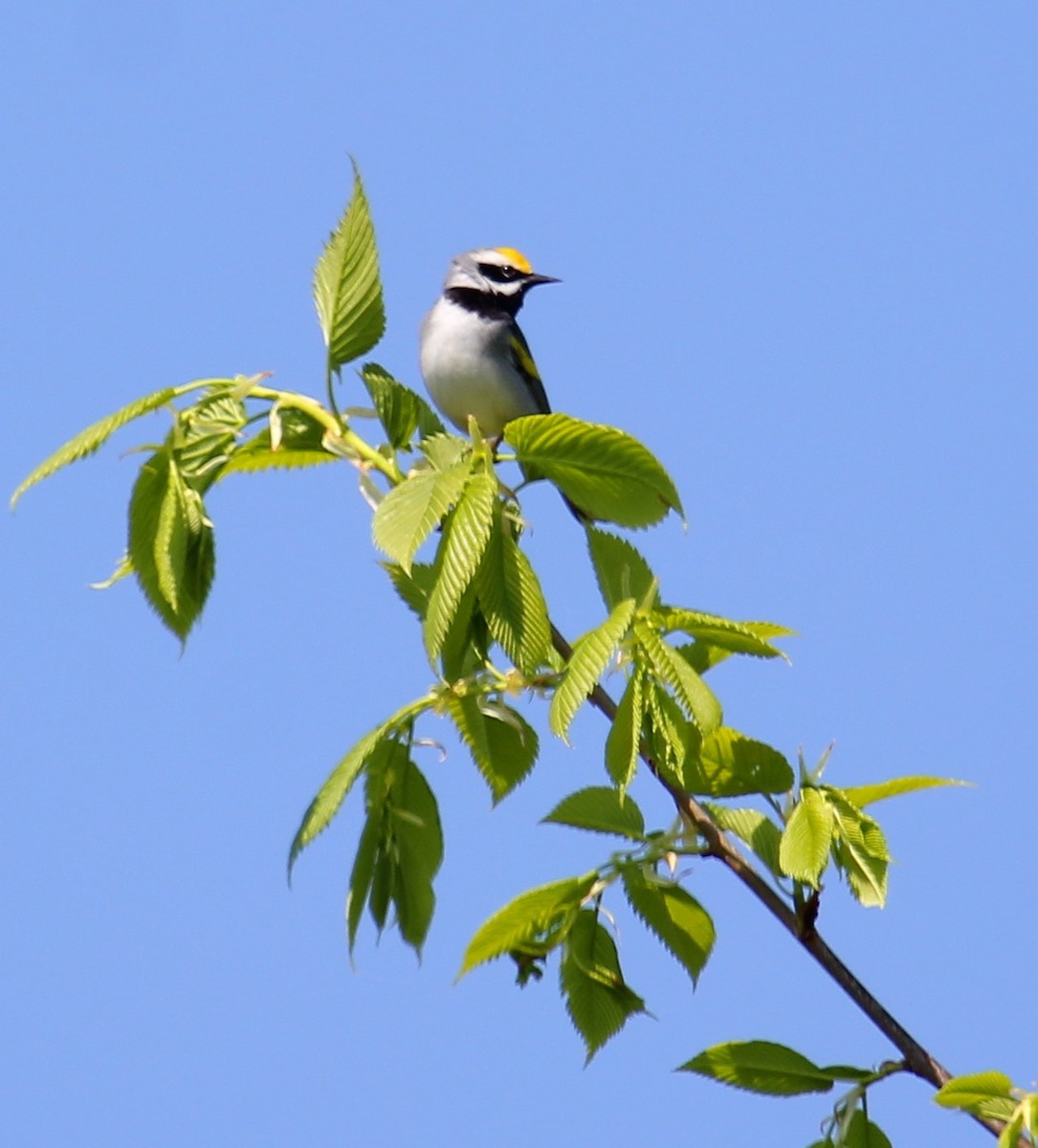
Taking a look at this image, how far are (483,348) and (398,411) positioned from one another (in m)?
4.17

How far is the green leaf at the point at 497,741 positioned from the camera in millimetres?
2781

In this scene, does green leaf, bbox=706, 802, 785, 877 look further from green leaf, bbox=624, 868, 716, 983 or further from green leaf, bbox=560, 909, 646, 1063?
green leaf, bbox=560, 909, 646, 1063

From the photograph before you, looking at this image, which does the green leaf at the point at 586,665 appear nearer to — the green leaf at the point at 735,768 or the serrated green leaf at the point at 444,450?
the green leaf at the point at 735,768

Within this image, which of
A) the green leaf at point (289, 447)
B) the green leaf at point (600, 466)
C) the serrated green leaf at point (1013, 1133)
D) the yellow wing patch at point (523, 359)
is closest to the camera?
the serrated green leaf at point (1013, 1133)

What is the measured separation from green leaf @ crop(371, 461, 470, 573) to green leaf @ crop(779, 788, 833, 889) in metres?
0.75

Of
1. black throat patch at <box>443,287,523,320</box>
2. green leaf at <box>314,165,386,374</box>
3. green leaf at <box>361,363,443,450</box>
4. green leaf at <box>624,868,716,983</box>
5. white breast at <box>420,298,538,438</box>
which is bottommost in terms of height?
green leaf at <box>624,868,716,983</box>

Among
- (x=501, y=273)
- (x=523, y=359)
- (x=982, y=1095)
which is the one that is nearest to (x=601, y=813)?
(x=982, y=1095)

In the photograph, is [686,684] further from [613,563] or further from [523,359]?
[523,359]

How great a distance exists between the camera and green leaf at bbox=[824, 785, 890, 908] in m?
2.48

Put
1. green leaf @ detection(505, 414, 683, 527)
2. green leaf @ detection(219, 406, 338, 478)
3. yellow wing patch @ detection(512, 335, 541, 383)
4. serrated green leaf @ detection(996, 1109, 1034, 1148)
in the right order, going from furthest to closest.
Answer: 1. yellow wing patch @ detection(512, 335, 541, 383)
2. green leaf @ detection(219, 406, 338, 478)
3. green leaf @ detection(505, 414, 683, 527)
4. serrated green leaf @ detection(996, 1109, 1034, 1148)

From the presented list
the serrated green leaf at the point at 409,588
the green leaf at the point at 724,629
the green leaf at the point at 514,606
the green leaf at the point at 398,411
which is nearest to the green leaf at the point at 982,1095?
the green leaf at the point at 724,629

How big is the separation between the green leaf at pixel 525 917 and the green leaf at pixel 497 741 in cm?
22

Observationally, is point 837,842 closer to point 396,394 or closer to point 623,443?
point 623,443

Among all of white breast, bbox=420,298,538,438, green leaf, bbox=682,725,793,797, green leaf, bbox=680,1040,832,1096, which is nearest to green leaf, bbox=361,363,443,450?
green leaf, bbox=682,725,793,797
